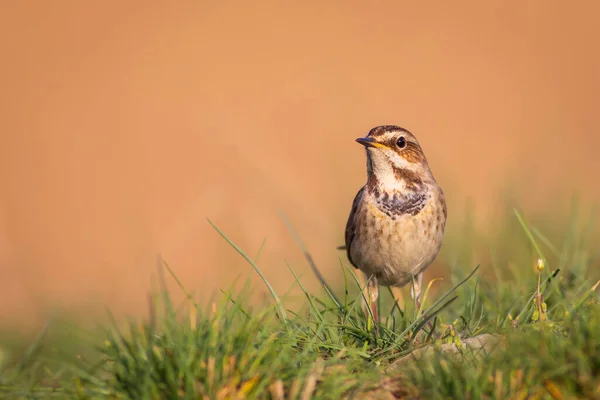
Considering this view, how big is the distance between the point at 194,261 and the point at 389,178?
17.9ft

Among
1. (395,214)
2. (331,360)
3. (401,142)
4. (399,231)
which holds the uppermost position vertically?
(401,142)

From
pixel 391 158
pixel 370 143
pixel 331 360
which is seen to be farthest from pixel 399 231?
pixel 331 360

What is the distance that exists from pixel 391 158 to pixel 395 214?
465 millimetres

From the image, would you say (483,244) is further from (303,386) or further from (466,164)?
(466,164)

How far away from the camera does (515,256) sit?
7.31 metres

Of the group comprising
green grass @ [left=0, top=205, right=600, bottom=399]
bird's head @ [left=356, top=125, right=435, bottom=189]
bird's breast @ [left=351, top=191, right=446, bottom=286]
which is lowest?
green grass @ [left=0, top=205, right=600, bottom=399]

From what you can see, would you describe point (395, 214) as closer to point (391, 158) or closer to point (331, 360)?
point (391, 158)

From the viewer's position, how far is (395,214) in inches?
232

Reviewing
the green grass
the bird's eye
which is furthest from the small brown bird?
the green grass

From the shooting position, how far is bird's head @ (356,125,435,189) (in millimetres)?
6086

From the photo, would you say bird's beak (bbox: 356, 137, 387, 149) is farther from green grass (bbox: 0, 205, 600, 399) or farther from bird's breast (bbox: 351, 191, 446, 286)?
green grass (bbox: 0, 205, 600, 399)

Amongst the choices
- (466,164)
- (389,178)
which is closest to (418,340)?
(389,178)

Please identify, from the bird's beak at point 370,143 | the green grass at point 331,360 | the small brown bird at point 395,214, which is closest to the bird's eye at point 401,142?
the small brown bird at point 395,214

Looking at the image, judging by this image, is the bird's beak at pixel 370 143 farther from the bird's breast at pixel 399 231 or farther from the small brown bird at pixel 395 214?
the bird's breast at pixel 399 231
